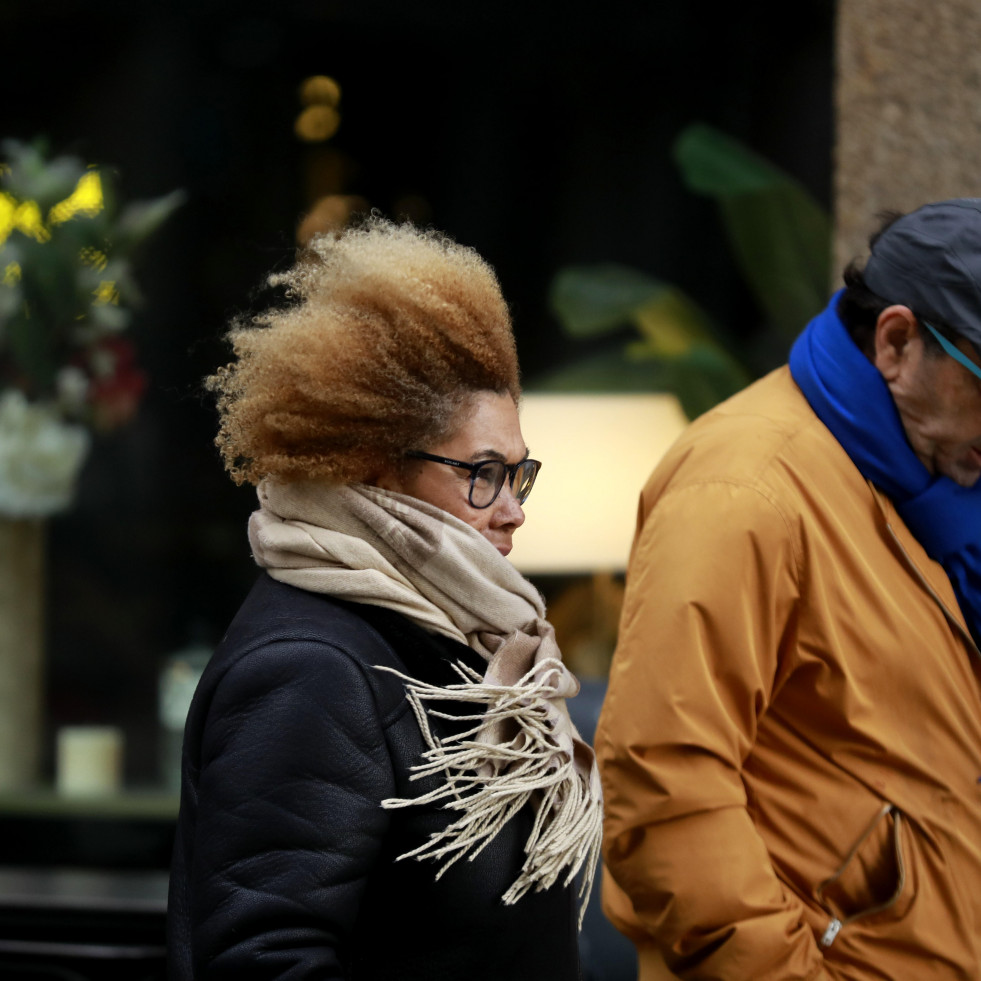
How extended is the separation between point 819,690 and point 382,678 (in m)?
0.65

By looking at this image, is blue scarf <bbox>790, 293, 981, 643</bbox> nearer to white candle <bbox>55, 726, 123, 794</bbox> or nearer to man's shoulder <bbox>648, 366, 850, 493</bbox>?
man's shoulder <bbox>648, 366, 850, 493</bbox>

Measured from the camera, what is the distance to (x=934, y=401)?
182 cm

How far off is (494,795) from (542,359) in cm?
297

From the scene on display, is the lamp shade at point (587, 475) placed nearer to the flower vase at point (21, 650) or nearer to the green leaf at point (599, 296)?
the green leaf at point (599, 296)

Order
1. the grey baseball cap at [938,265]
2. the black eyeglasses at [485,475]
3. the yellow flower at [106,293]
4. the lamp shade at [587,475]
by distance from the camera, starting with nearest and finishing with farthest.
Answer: the black eyeglasses at [485,475] < the grey baseball cap at [938,265] < the lamp shade at [587,475] < the yellow flower at [106,293]

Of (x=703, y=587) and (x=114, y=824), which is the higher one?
(x=703, y=587)

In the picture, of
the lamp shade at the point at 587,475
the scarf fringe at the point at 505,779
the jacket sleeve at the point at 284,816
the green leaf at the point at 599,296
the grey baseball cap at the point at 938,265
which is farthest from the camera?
the green leaf at the point at 599,296

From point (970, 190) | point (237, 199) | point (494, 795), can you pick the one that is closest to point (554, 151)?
point (237, 199)

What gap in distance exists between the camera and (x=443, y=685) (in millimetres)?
1465

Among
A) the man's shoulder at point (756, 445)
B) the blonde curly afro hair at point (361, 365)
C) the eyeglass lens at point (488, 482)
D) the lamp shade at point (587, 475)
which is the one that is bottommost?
the lamp shade at point (587, 475)

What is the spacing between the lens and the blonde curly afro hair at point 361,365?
1478 millimetres

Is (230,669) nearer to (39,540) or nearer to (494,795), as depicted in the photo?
(494,795)

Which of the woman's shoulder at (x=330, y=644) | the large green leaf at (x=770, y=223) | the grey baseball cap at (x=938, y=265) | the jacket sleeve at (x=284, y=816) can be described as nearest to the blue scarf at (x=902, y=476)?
the grey baseball cap at (x=938, y=265)

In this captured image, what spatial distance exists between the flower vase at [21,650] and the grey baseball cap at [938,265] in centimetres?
315
